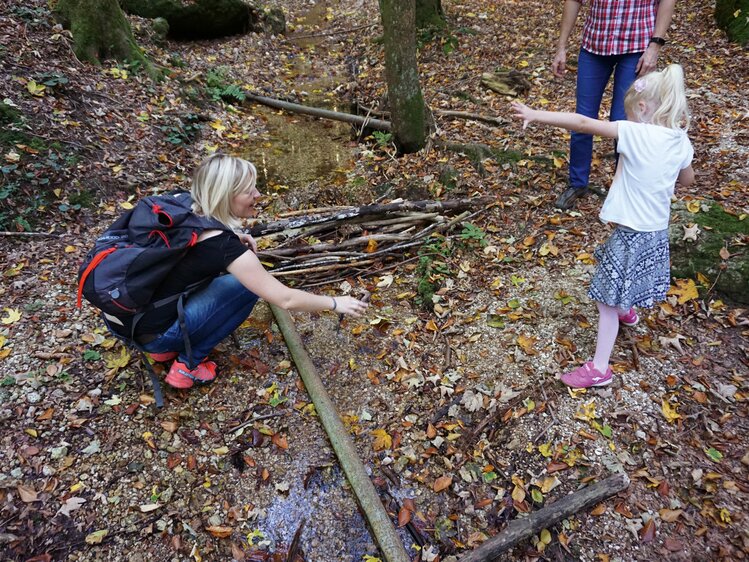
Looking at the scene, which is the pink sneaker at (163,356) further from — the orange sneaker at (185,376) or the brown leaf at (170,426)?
the brown leaf at (170,426)

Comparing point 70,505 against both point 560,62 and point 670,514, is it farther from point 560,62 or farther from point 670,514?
point 560,62

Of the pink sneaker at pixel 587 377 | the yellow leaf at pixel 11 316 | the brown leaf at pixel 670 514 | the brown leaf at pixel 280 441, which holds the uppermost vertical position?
the yellow leaf at pixel 11 316

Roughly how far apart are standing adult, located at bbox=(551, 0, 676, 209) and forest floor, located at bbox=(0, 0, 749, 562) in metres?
1.11

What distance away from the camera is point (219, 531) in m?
2.80

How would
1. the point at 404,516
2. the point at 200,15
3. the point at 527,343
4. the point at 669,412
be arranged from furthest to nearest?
the point at 200,15 → the point at 527,343 → the point at 669,412 → the point at 404,516

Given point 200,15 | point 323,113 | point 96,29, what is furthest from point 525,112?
point 200,15

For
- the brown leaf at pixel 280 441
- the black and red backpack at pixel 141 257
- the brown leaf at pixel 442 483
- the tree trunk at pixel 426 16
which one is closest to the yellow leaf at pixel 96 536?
the brown leaf at pixel 280 441

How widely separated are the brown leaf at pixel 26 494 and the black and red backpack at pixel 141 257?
1.15 meters

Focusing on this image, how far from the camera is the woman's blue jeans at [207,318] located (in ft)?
10.4

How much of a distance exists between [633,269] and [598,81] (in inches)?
90.0

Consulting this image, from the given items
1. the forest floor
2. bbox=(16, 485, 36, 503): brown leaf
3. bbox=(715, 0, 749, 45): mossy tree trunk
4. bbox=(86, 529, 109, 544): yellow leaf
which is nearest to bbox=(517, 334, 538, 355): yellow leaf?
the forest floor

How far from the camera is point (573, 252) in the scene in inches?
177

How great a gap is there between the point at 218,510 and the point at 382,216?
3.23 m

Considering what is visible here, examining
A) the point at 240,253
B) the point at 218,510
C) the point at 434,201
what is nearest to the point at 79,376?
the point at 218,510
